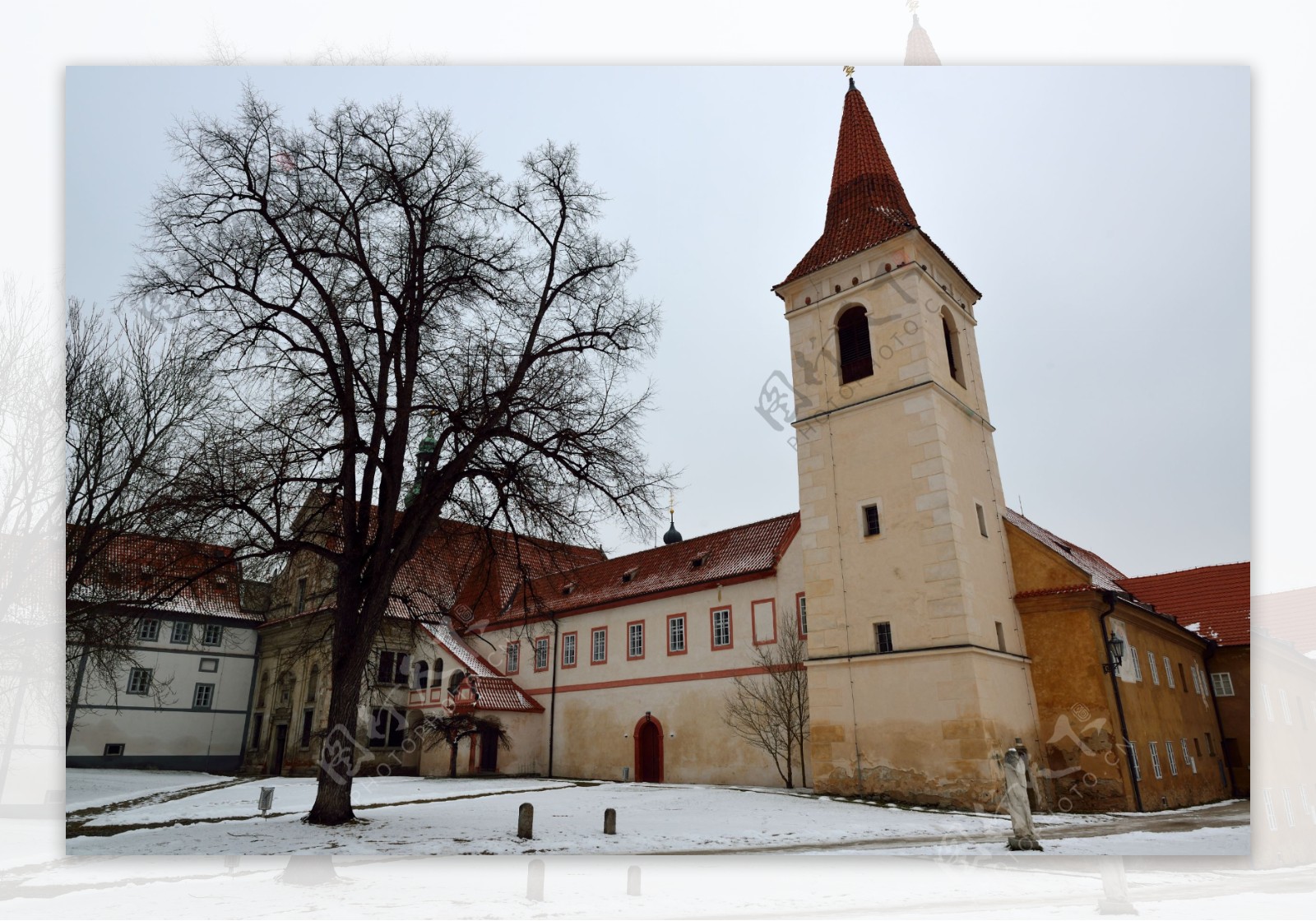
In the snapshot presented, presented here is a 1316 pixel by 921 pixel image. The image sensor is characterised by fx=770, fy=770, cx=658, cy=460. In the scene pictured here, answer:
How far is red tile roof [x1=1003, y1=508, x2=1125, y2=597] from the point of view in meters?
17.0

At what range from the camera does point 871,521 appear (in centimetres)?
1727

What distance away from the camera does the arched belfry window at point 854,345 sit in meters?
18.5

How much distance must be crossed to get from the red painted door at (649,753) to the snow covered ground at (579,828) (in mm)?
6851

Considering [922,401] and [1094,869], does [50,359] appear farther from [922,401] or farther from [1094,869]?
[922,401]

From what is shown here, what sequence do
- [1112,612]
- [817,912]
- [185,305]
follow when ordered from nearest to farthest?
[817,912] → [185,305] → [1112,612]

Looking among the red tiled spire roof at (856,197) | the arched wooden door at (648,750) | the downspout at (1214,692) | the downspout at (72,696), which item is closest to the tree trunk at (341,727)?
the downspout at (72,696)

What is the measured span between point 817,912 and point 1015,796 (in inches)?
163

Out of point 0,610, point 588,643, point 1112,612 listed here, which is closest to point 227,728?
point 588,643

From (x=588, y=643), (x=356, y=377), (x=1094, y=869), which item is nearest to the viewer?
(x=1094, y=869)

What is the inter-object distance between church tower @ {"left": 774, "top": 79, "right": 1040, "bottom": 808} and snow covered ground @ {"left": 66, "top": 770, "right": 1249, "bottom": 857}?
1415 mm

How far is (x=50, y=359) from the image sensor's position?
347 inches

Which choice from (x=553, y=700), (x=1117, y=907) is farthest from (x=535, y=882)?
(x=553, y=700)

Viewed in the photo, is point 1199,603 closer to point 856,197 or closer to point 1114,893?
point 856,197

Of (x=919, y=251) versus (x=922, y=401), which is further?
(x=919, y=251)
